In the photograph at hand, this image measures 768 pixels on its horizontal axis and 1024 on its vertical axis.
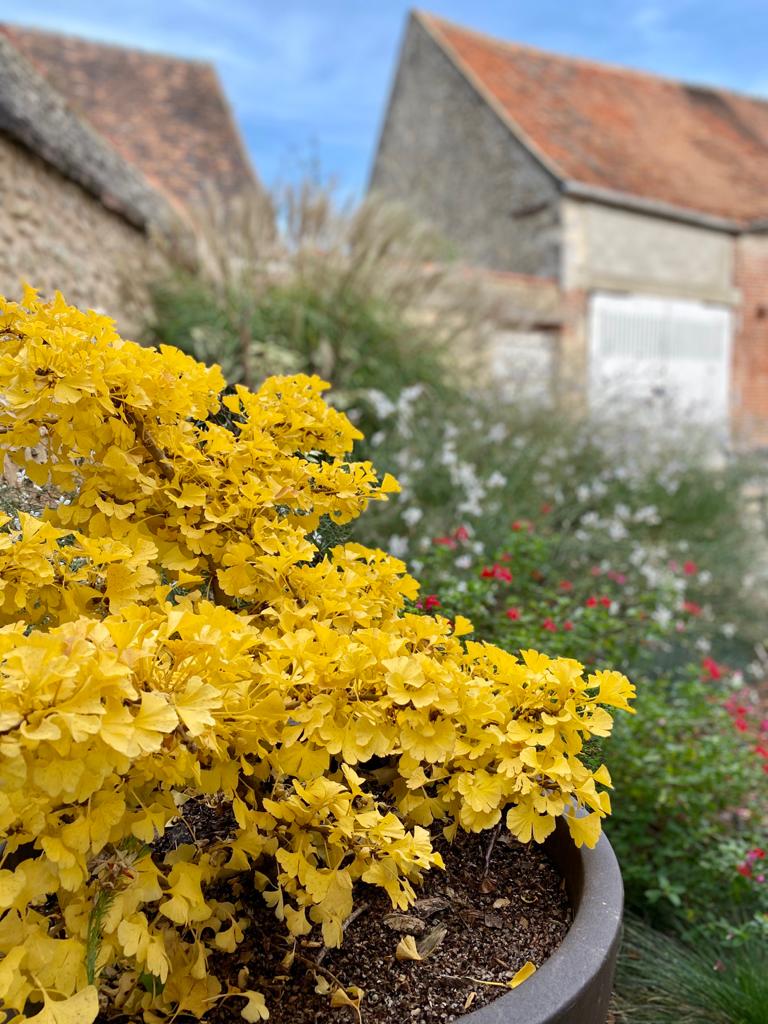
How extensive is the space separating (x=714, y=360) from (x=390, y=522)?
10158 mm

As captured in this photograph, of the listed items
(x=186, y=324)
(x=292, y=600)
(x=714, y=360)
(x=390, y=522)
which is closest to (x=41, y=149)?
(x=186, y=324)

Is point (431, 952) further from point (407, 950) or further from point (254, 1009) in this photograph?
point (254, 1009)

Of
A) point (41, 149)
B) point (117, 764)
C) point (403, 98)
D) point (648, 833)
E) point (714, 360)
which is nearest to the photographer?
point (117, 764)

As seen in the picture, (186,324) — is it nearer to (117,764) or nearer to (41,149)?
(41,149)

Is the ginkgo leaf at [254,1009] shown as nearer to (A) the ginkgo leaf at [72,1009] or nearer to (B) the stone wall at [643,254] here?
(A) the ginkgo leaf at [72,1009]

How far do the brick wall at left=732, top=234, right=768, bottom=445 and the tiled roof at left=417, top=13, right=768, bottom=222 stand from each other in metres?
0.53

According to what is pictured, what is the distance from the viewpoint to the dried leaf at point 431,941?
4.37 feet

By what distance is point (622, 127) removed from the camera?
13.1 metres

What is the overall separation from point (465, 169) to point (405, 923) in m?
12.9

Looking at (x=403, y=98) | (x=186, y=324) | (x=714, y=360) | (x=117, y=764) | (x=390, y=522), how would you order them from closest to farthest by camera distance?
(x=117, y=764) → (x=390, y=522) → (x=186, y=324) → (x=714, y=360) → (x=403, y=98)

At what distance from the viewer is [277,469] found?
60.4 inches

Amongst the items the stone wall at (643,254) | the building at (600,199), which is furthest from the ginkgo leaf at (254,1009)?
the stone wall at (643,254)

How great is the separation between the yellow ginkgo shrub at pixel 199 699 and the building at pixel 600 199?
863 centimetres

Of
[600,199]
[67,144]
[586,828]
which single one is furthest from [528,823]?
[600,199]
